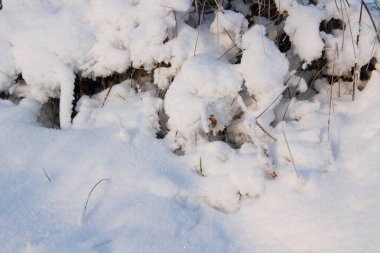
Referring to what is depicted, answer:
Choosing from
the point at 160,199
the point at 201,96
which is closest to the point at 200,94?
the point at 201,96

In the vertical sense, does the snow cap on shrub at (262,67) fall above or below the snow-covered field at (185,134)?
above

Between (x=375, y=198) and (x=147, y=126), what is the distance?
0.84 metres

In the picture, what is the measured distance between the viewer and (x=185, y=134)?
5.50 ft

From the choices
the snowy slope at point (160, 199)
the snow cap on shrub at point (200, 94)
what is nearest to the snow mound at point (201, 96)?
the snow cap on shrub at point (200, 94)

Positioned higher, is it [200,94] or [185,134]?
[200,94]

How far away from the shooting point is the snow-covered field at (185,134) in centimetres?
138

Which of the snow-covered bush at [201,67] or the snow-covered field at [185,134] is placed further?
the snow-covered bush at [201,67]

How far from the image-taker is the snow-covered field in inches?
54.3

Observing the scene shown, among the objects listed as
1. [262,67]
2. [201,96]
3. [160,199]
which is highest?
[262,67]

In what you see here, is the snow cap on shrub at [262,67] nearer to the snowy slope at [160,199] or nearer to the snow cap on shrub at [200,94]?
the snow cap on shrub at [200,94]

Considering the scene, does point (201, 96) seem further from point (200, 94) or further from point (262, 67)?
point (262, 67)

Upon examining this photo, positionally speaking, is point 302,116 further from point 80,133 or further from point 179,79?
point 80,133

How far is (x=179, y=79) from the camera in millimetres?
1705

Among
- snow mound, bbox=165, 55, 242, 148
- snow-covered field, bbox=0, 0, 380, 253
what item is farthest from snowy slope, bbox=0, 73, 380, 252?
snow mound, bbox=165, 55, 242, 148
